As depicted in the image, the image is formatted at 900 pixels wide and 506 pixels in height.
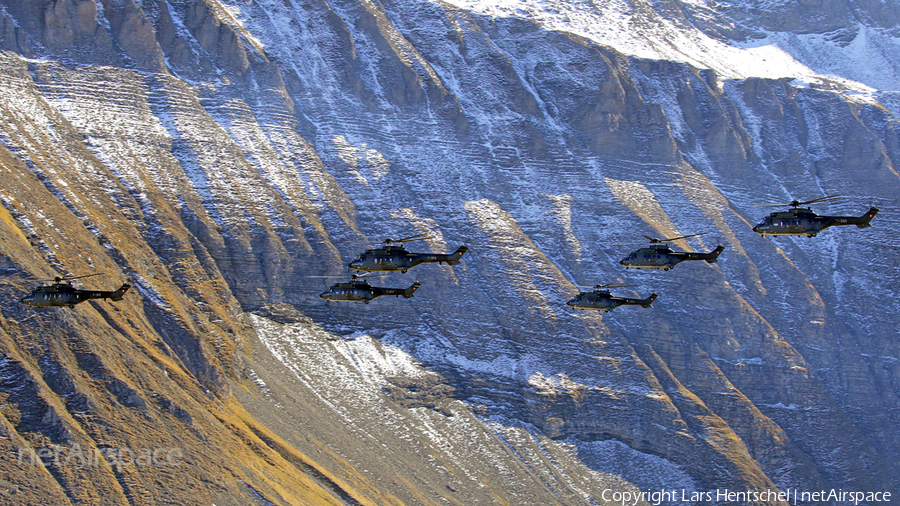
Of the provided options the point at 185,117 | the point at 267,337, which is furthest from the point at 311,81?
the point at 267,337

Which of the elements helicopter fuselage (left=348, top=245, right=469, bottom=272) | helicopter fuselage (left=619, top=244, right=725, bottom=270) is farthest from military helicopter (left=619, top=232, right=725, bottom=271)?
helicopter fuselage (left=348, top=245, right=469, bottom=272)

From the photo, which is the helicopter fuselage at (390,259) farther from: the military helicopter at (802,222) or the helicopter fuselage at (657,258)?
the military helicopter at (802,222)

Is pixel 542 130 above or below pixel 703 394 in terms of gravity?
above

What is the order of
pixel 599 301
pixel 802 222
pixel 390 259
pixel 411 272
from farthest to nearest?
pixel 411 272 → pixel 599 301 → pixel 390 259 → pixel 802 222

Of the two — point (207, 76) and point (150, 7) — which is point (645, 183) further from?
point (150, 7)

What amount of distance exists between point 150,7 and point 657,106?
72358mm

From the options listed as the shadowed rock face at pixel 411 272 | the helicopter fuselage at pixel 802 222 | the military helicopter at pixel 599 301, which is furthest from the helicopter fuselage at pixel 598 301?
the shadowed rock face at pixel 411 272

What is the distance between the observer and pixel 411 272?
11056 centimetres

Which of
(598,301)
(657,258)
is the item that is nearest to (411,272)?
(598,301)

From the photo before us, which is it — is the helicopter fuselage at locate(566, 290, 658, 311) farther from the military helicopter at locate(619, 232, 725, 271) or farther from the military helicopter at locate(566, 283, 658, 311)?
the military helicopter at locate(619, 232, 725, 271)

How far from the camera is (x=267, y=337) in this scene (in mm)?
100062

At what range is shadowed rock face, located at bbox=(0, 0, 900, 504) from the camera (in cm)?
8312

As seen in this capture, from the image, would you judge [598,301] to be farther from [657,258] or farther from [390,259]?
Result: [390,259]

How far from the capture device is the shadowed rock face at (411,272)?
273 feet
